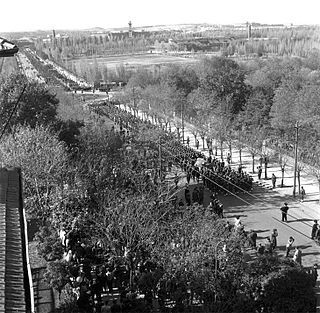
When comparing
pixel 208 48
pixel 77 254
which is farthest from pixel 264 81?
pixel 208 48

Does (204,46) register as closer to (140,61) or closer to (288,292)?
(140,61)

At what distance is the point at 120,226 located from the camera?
1204 centimetres

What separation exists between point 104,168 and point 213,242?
730cm

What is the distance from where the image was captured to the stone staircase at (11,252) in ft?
21.8

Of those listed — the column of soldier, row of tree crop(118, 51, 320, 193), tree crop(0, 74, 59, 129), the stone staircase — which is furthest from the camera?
row of tree crop(118, 51, 320, 193)

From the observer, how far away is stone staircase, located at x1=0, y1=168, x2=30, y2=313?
664 cm

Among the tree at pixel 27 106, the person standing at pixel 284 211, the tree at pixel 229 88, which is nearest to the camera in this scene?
the person standing at pixel 284 211

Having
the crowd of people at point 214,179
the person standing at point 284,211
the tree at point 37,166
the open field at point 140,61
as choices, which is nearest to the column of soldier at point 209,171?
the crowd of people at point 214,179

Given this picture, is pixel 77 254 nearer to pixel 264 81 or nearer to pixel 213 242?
pixel 213 242

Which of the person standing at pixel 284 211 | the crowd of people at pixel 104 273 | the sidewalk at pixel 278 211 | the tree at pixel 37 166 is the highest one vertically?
the tree at pixel 37 166

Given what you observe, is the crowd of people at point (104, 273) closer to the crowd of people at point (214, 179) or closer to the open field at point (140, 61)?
the crowd of people at point (214, 179)

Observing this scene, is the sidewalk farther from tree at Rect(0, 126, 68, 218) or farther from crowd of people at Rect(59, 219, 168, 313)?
tree at Rect(0, 126, 68, 218)

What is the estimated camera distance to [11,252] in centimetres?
794

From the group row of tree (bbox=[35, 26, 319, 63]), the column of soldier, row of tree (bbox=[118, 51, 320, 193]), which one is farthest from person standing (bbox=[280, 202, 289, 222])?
row of tree (bbox=[35, 26, 319, 63])
